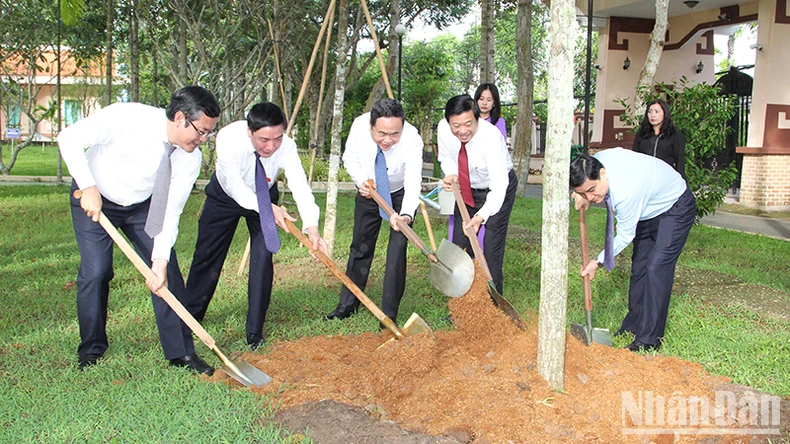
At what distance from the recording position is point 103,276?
3896 mm

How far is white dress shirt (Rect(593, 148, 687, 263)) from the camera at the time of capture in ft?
13.0

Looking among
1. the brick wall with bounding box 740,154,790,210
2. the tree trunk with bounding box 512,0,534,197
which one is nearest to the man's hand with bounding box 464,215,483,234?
the tree trunk with bounding box 512,0,534,197

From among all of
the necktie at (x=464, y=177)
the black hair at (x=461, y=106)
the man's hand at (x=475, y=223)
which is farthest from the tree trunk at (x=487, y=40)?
the man's hand at (x=475, y=223)

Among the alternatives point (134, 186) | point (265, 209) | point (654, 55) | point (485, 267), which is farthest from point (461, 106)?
point (654, 55)

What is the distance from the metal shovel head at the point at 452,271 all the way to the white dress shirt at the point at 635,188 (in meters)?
0.80

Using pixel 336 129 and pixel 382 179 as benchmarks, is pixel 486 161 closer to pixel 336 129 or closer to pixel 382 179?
pixel 382 179

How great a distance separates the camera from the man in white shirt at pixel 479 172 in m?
4.64

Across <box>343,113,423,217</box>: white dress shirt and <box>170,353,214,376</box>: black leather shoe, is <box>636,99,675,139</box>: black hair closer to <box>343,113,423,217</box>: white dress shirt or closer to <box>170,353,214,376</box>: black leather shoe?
<box>343,113,423,217</box>: white dress shirt

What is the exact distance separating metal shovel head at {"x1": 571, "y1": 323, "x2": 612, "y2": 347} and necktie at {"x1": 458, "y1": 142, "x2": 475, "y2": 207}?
4.03 feet

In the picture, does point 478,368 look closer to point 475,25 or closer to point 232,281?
point 232,281

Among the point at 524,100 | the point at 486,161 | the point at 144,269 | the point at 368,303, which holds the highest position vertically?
the point at 524,100

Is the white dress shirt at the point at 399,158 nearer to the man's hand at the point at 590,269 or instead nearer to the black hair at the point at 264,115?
the black hair at the point at 264,115

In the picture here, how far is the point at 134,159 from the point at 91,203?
35 cm

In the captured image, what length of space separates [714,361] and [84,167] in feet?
11.8
